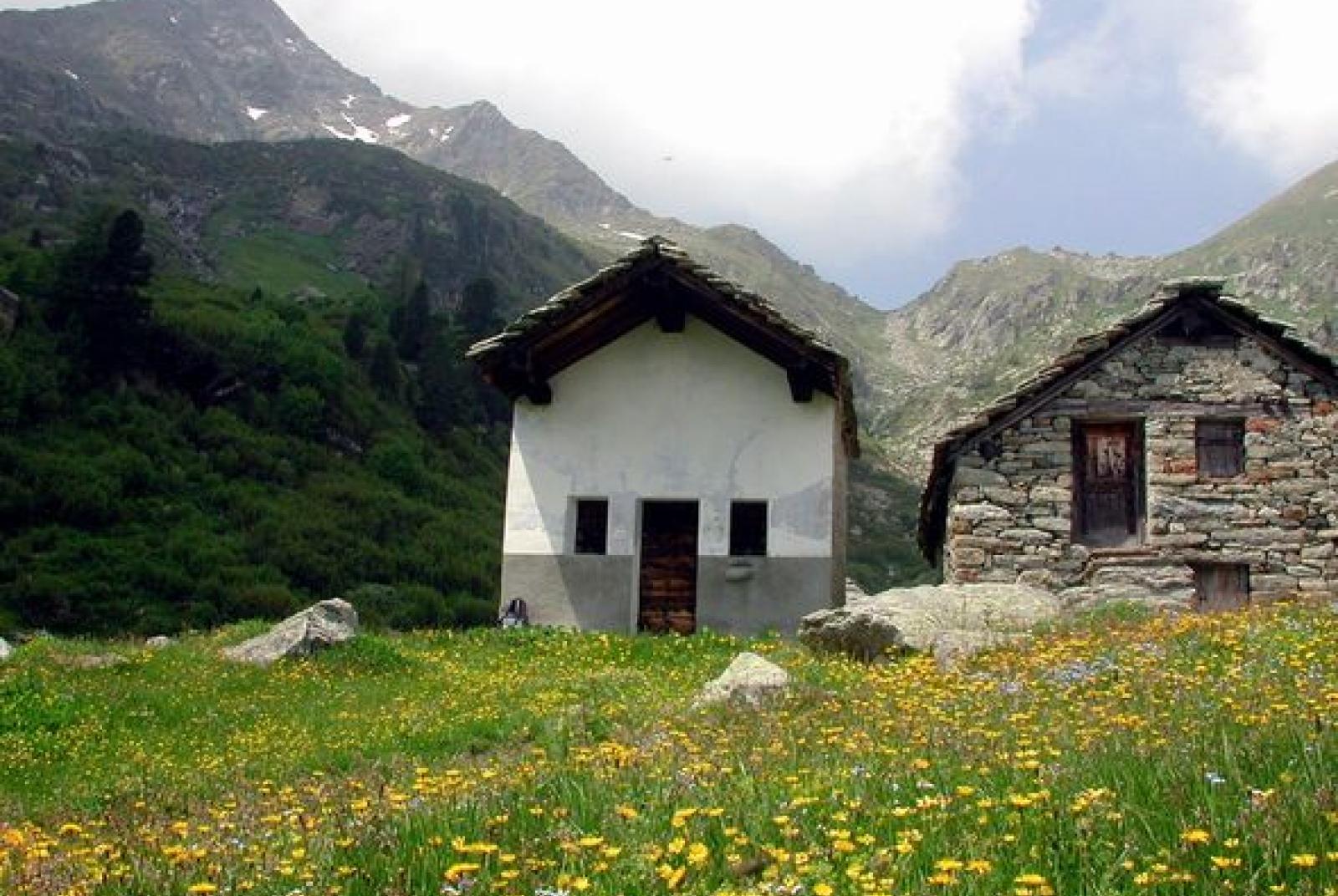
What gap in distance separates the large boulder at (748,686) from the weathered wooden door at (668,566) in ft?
34.8

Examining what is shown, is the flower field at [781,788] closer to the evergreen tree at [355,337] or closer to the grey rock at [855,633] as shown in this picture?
the grey rock at [855,633]

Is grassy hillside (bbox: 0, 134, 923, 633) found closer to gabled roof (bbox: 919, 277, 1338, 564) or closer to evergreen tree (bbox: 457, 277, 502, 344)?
evergreen tree (bbox: 457, 277, 502, 344)

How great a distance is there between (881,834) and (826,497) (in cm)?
1704

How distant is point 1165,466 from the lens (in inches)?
868

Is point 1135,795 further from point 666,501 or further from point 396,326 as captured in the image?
point 396,326

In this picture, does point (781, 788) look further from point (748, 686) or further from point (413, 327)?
point (413, 327)

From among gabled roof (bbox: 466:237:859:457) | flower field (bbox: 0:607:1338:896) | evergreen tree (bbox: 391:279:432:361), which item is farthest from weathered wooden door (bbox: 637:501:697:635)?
evergreen tree (bbox: 391:279:432:361)

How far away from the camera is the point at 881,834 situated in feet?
18.1

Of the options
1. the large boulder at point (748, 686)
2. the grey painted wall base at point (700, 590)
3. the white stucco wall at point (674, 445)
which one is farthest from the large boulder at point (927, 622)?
the white stucco wall at point (674, 445)

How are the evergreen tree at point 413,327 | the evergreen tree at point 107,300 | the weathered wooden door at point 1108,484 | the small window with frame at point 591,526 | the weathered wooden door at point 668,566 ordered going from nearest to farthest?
the weathered wooden door at point 1108,484
the weathered wooden door at point 668,566
the small window with frame at point 591,526
the evergreen tree at point 107,300
the evergreen tree at point 413,327

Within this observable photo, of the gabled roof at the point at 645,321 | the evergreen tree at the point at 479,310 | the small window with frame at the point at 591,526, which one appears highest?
the evergreen tree at the point at 479,310

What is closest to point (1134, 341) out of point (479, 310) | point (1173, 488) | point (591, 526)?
point (1173, 488)

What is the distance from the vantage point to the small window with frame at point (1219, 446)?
22.1 metres

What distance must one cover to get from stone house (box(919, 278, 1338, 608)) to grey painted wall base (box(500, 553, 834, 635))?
2.71m
